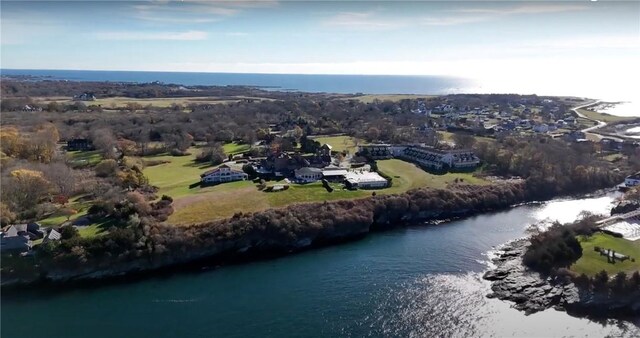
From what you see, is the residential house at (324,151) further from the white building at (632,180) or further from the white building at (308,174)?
the white building at (632,180)

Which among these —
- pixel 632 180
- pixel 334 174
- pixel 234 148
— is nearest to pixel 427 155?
pixel 334 174

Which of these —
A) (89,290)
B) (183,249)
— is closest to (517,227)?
(183,249)

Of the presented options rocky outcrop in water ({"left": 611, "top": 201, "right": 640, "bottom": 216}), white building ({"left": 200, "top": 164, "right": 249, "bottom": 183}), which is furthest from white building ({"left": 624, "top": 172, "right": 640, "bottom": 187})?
white building ({"left": 200, "top": 164, "right": 249, "bottom": 183})

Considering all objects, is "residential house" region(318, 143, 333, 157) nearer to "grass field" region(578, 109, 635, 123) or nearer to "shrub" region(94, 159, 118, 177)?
"shrub" region(94, 159, 118, 177)

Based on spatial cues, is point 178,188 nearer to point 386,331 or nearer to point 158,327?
point 158,327

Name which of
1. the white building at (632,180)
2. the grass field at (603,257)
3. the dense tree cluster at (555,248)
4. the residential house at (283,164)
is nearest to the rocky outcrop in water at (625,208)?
the dense tree cluster at (555,248)

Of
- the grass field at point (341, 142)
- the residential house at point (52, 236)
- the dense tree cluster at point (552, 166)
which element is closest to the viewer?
the residential house at point (52, 236)

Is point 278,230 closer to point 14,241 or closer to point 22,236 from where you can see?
point 22,236
